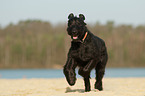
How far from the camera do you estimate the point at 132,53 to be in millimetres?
69500

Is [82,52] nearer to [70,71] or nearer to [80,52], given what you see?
[80,52]

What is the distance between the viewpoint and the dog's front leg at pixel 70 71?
6559 millimetres

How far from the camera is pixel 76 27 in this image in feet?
21.4

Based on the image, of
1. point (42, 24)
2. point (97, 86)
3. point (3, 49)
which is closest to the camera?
point (97, 86)

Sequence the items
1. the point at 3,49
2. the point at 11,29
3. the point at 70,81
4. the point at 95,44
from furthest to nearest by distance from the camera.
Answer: the point at 11,29
the point at 3,49
the point at 95,44
the point at 70,81

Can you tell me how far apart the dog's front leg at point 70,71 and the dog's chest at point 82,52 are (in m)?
0.18

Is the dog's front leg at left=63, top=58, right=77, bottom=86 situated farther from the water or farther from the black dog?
the water

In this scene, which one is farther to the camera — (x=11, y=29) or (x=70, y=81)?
(x=11, y=29)

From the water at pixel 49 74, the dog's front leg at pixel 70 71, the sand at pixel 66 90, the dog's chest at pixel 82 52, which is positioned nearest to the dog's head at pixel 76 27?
the dog's chest at pixel 82 52

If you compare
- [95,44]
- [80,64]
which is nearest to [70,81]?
[80,64]

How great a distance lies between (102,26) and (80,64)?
7276cm

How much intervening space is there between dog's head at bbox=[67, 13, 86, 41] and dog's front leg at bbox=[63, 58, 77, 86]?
0.66 meters

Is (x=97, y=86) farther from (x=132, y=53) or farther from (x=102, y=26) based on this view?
(x=102, y=26)

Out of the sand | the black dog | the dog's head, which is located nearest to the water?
the sand
